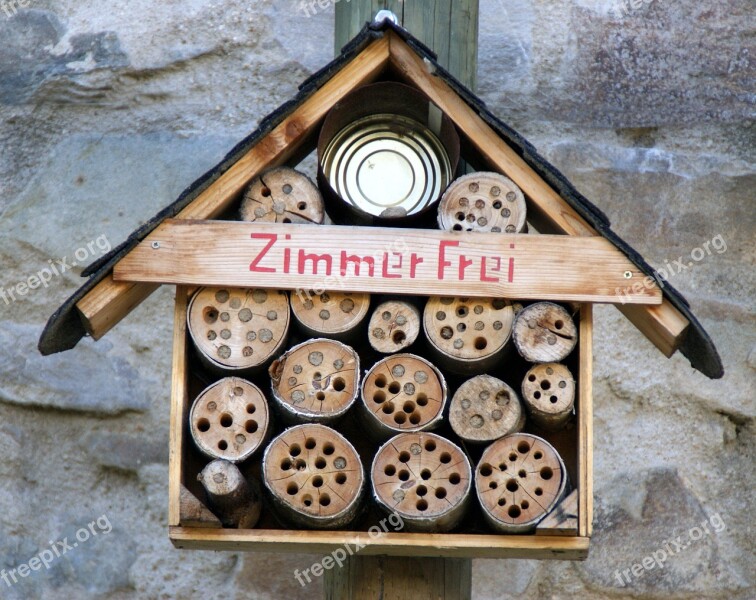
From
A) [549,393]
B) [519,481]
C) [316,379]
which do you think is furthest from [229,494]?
[549,393]

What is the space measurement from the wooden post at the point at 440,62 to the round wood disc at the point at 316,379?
44 cm

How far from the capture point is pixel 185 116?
5.09 metres

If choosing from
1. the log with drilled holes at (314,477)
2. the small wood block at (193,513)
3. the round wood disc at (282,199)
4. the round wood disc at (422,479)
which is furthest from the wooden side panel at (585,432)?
the small wood block at (193,513)

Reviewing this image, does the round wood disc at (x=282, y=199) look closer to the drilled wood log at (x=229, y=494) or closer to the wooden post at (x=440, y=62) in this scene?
the wooden post at (x=440, y=62)

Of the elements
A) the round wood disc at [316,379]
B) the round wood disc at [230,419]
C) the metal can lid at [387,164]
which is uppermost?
the metal can lid at [387,164]

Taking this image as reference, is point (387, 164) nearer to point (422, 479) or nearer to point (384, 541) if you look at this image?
point (422, 479)

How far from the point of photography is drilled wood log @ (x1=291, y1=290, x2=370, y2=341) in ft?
10.7

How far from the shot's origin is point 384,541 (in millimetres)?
3127

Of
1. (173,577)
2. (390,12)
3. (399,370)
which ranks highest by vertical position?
(390,12)

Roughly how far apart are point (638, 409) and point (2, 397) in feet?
7.16

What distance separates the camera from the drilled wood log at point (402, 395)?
3.21m

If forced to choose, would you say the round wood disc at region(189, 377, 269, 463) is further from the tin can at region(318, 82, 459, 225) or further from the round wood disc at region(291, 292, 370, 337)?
the tin can at region(318, 82, 459, 225)

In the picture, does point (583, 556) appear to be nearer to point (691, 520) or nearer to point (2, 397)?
point (691, 520)

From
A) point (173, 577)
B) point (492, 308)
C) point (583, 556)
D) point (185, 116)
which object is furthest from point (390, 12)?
point (173, 577)
